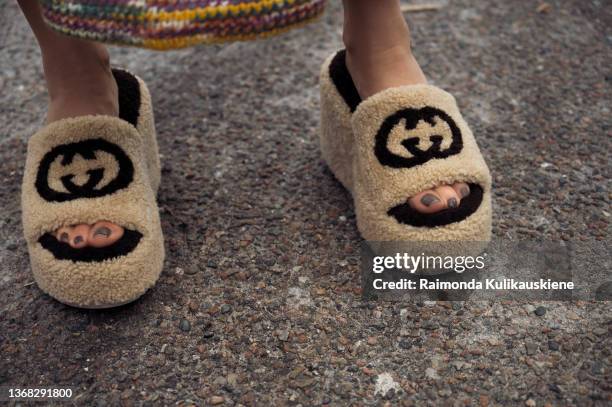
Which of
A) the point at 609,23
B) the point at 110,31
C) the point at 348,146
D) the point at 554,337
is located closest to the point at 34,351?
the point at 110,31

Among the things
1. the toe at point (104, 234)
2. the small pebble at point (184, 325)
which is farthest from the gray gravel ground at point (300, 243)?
the toe at point (104, 234)

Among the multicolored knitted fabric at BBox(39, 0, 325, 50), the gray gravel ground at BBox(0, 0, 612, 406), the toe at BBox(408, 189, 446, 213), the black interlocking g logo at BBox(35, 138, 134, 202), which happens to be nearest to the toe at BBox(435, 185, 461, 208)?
the toe at BBox(408, 189, 446, 213)

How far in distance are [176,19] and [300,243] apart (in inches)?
17.9

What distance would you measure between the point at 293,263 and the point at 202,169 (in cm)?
31

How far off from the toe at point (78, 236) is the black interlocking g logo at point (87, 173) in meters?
0.05

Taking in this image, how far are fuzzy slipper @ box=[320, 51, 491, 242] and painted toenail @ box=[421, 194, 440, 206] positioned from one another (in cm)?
1

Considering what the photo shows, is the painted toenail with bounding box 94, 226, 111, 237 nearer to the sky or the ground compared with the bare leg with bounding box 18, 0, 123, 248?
nearer to the ground

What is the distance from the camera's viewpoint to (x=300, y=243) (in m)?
1.06

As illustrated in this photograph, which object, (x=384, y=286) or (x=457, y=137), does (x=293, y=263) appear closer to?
(x=384, y=286)

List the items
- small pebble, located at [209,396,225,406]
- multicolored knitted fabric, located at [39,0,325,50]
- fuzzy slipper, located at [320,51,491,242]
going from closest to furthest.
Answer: multicolored knitted fabric, located at [39,0,325,50]
small pebble, located at [209,396,225,406]
fuzzy slipper, located at [320,51,491,242]

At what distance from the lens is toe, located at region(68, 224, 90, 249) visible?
2.93 feet

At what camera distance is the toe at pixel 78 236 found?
89cm

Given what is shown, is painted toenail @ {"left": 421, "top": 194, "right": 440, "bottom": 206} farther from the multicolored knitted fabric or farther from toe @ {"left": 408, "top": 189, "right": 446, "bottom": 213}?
the multicolored knitted fabric

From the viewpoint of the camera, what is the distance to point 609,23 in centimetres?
160
